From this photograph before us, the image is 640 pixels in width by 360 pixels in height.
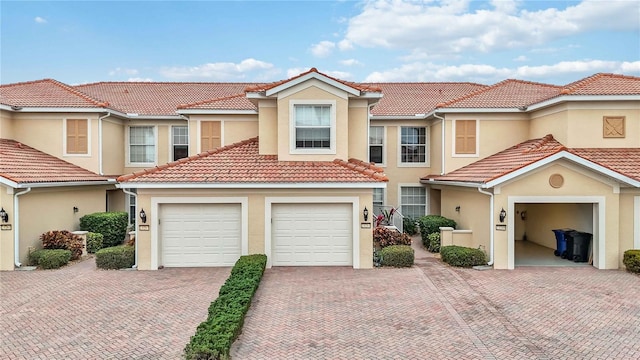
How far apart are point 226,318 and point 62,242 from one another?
34.4ft

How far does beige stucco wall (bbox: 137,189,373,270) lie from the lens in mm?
13086

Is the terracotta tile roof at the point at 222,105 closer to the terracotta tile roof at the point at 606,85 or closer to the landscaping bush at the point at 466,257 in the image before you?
the landscaping bush at the point at 466,257

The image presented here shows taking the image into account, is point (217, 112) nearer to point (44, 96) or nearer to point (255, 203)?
point (255, 203)

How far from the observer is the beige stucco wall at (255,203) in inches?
515

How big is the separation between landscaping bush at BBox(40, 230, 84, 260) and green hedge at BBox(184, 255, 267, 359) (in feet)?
24.2

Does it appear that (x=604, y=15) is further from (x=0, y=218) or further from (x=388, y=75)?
(x=0, y=218)

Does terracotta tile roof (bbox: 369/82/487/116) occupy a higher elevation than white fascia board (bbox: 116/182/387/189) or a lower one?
higher

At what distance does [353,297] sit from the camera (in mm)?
10203

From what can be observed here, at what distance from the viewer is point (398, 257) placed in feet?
43.5

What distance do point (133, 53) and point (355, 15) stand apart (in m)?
14.3

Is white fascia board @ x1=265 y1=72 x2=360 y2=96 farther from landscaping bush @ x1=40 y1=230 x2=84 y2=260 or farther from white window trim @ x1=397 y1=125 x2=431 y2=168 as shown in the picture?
landscaping bush @ x1=40 y1=230 x2=84 y2=260

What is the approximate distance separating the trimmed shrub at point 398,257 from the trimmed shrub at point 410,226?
289 inches

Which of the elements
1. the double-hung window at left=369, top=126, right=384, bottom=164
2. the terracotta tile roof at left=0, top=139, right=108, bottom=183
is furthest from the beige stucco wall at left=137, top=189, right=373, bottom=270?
the double-hung window at left=369, top=126, right=384, bottom=164

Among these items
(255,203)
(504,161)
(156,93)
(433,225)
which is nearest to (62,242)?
(255,203)
